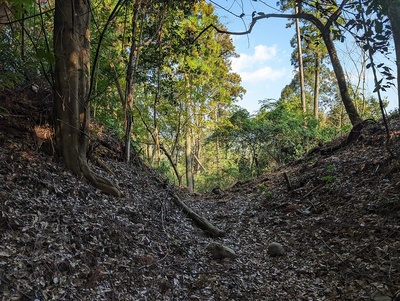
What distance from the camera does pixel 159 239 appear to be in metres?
4.35

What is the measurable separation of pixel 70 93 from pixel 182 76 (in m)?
11.1

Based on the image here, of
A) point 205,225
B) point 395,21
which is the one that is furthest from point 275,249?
point 395,21

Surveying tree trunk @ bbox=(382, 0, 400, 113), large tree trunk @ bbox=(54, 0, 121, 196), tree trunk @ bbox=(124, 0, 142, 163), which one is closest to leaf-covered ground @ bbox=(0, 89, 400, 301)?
large tree trunk @ bbox=(54, 0, 121, 196)

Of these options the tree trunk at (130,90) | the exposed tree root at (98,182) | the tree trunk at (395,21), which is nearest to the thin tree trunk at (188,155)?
the tree trunk at (130,90)

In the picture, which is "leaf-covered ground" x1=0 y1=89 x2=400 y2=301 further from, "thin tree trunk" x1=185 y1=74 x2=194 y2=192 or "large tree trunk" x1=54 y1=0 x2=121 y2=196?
"thin tree trunk" x1=185 y1=74 x2=194 y2=192

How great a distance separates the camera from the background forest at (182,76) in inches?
164

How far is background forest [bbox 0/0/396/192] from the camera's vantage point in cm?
416

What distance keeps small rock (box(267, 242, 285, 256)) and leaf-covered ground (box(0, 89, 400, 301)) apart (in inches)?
3.0

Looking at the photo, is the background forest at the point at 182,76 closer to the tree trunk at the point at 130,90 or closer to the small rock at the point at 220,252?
the tree trunk at the point at 130,90

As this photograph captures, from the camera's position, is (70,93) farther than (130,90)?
No

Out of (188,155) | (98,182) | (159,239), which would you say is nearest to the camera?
(159,239)

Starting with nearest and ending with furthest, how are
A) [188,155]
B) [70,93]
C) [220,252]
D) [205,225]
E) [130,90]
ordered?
[220,252]
[70,93]
[205,225]
[130,90]
[188,155]

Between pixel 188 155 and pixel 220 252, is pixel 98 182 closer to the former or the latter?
pixel 220 252

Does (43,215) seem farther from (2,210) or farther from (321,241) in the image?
(321,241)
